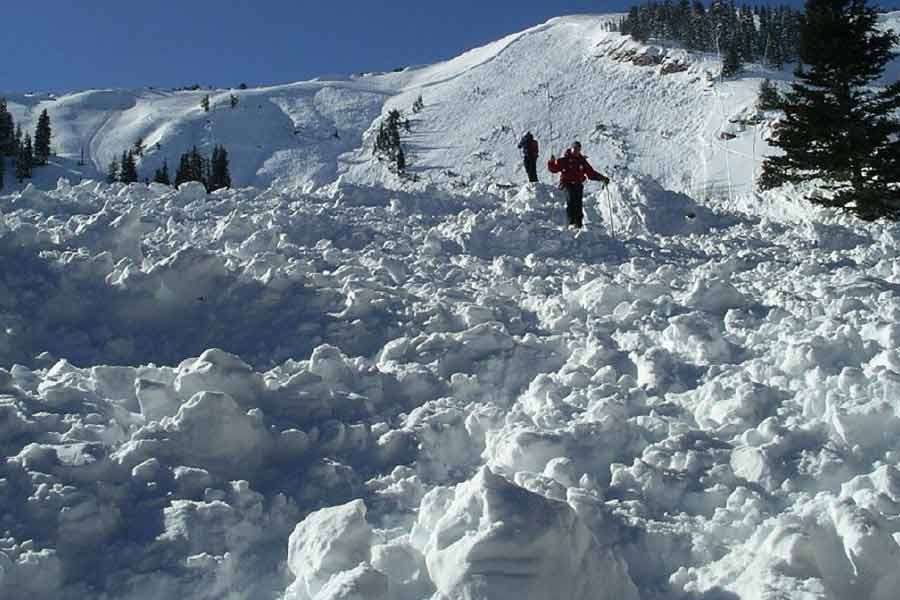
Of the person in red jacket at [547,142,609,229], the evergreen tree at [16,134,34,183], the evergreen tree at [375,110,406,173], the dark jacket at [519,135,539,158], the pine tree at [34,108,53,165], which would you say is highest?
the pine tree at [34,108,53,165]

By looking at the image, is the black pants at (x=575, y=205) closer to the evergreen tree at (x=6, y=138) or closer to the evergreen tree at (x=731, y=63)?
the evergreen tree at (x=6, y=138)

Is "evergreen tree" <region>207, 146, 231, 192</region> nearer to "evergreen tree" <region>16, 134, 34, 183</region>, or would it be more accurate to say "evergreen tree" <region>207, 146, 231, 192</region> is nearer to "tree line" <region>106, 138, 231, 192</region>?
"tree line" <region>106, 138, 231, 192</region>

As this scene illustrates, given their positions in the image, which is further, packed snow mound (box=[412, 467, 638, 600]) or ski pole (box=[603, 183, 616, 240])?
ski pole (box=[603, 183, 616, 240])

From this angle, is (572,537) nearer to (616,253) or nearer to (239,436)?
(239,436)

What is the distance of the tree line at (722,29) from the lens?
9262cm

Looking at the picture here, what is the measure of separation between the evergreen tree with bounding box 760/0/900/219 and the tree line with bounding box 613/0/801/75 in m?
77.4

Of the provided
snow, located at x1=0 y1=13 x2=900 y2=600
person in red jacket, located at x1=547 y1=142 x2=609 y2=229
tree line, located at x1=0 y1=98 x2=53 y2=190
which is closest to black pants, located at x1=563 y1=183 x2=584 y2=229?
person in red jacket, located at x1=547 y1=142 x2=609 y2=229

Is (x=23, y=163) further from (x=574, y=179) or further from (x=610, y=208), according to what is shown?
(x=610, y=208)

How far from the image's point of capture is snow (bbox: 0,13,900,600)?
12.2ft

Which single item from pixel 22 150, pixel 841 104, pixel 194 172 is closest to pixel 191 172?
pixel 194 172

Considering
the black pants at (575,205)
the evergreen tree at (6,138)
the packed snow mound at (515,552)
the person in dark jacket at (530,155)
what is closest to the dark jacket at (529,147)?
the person in dark jacket at (530,155)

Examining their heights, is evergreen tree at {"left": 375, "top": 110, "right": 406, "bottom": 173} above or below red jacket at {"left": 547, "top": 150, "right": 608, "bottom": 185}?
below

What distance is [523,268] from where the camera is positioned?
1017cm

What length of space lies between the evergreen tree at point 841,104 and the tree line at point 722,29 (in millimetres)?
77403
